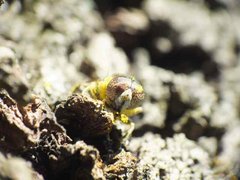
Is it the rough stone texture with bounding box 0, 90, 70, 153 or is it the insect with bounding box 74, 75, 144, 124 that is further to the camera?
the insect with bounding box 74, 75, 144, 124

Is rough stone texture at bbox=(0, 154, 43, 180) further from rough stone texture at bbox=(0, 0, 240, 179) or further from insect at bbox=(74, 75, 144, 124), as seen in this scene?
insect at bbox=(74, 75, 144, 124)

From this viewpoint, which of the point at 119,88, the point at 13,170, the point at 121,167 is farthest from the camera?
the point at 119,88

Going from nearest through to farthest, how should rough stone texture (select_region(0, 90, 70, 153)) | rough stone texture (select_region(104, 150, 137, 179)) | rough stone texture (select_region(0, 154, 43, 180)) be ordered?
rough stone texture (select_region(0, 154, 43, 180)), rough stone texture (select_region(0, 90, 70, 153)), rough stone texture (select_region(104, 150, 137, 179))

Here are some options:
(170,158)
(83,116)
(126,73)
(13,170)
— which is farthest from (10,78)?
(126,73)

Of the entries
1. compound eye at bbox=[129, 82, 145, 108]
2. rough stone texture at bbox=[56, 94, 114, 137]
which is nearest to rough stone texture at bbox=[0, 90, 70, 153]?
rough stone texture at bbox=[56, 94, 114, 137]

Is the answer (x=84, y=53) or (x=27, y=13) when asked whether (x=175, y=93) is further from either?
(x=27, y=13)

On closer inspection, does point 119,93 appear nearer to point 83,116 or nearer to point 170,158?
point 83,116

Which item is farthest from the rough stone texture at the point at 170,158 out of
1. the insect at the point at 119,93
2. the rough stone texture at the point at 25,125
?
the rough stone texture at the point at 25,125

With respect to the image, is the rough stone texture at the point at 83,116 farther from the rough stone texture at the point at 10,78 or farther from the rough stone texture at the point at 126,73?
the rough stone texture at the point at 10,78

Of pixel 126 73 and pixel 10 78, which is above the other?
pixel 126 73
